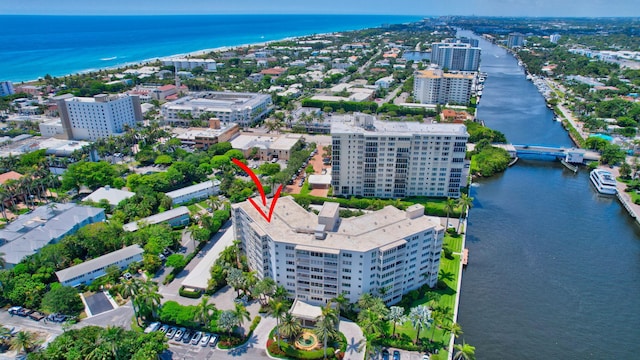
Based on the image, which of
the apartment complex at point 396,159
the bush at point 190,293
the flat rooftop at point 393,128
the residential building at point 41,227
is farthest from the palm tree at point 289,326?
the flat rooftop at point 393,128

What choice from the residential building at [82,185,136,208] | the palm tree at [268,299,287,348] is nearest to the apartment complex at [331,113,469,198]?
the palm tree at [268,299,287,348]

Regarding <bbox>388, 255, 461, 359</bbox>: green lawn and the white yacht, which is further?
the white yacht

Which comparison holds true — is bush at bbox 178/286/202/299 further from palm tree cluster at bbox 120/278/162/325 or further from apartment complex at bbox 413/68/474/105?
apartment complex at bbox 413/68/474/105

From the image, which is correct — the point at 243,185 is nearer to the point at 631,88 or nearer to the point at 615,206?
the point at 615,206

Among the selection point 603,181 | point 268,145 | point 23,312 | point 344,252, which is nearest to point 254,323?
point 344,252

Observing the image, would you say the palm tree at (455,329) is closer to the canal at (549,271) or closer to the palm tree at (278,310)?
the canal at (549,271)

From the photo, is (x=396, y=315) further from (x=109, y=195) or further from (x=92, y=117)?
(x=92, y=117)

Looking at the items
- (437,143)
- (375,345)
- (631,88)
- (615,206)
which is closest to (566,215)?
(615,206)
